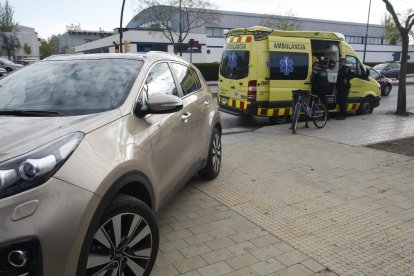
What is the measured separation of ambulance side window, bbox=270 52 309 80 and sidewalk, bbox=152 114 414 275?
368cm

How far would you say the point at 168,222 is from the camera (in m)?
4.00

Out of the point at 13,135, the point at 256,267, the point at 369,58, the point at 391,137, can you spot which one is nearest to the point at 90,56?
the point at 13,135

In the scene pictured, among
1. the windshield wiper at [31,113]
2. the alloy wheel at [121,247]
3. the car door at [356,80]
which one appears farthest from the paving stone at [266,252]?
the car door at [356,80]

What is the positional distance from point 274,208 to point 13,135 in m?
2.94

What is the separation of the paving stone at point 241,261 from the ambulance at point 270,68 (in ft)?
23.2

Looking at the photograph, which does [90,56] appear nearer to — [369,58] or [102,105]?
[102,105]

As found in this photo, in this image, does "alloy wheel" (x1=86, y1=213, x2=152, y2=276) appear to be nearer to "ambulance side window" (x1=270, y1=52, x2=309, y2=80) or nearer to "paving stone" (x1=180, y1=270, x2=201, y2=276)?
"paving stone" (x1=180, y1=270, x2=201, y2=276)

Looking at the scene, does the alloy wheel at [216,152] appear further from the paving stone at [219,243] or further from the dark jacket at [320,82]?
the dark jacket at [320,82]

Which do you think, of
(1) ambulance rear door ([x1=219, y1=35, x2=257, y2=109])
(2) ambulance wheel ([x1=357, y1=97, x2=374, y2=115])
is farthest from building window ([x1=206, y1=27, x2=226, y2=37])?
(1) ambulance rear door ([x1=219, y1=35, x2=257, y2=109])

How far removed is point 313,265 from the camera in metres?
3.19

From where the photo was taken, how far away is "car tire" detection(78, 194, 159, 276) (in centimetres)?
223

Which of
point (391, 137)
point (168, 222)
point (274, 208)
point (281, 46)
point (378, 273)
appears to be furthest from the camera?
point (281, 46)

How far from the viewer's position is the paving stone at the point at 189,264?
312 centimetres

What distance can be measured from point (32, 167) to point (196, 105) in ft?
8.89
